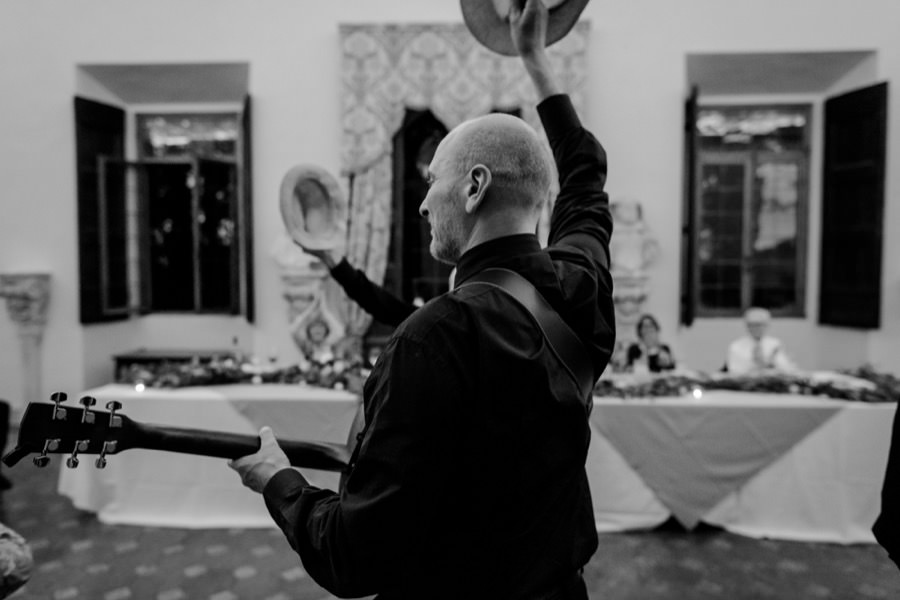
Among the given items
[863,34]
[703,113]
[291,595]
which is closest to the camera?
[291,595]

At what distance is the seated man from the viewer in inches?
200

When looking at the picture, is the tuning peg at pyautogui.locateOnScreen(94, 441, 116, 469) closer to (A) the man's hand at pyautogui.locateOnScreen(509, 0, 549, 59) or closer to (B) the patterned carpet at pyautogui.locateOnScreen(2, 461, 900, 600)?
(A) the man's hand at pyautogui.locateOnScreen(509, 0, 549, 59)

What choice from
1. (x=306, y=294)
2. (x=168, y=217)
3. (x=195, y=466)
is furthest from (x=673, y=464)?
(x=168, y=217)

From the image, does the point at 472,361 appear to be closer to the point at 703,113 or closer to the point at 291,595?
the point at 291,595

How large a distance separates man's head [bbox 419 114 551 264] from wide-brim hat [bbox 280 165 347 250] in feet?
4.59

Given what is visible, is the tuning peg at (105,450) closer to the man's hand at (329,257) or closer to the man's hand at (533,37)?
the man's hand at (533,37)

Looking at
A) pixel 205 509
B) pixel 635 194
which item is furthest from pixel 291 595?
pixel 635 194

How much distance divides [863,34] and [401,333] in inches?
279

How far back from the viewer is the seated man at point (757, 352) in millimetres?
5083

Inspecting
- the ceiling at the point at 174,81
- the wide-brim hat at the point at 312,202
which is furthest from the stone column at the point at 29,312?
the wide-brim hat at the point at 312,202

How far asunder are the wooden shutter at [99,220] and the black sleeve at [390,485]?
21.8ft

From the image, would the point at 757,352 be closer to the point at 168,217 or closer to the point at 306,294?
the point at 306,294

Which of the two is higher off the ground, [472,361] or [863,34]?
[863,34]

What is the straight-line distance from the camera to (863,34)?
251 inches
